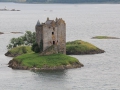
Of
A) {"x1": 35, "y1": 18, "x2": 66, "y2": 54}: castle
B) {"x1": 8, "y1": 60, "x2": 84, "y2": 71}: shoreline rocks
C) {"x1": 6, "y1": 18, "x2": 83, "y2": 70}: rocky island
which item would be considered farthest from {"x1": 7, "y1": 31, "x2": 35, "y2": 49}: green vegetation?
{"x1": 8, "y1": 60, "x2": 84, "y2": 71}: shoreline rocks

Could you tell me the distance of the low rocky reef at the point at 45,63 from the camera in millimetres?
120750

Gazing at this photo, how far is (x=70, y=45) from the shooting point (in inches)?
6068

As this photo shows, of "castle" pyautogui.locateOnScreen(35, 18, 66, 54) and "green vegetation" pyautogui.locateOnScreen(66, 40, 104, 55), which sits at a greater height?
"castle" pyautogui.locateOnScreen(35, 18, 66, 54)

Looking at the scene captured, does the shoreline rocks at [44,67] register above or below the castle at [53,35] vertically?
below

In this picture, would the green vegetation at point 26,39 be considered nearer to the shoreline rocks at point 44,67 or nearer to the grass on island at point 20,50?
the grass on island at point 20,50

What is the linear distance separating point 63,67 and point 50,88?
2125 cm

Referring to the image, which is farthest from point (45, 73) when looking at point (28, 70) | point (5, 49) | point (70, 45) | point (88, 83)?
point (5, 49)

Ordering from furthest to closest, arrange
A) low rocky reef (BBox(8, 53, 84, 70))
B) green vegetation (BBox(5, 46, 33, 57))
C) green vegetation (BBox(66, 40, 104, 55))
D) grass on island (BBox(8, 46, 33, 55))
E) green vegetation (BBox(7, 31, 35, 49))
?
green vegetation (BBox(7, 31, 35, 49)) → green vegetation (BBox(66, 40, 104, 55)) → grass on island (BBox(8, 46, 33, 55)) → green vegetation (BBox(5, 46, 33, 57)) → low rocky reef (BBox(8, 53, 84, 70))

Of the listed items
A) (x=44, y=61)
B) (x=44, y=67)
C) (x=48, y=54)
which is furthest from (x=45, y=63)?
(x=48, y=54)

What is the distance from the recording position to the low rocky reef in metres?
121

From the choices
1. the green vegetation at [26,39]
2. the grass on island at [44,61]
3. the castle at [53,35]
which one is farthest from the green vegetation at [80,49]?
the grass on island at [44,61]

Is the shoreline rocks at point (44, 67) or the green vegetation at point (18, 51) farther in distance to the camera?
the green vegetation at point (18, 51)

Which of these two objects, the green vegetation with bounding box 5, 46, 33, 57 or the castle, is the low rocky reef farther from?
the green vegetation with bounding box 5, 46, 33, 57

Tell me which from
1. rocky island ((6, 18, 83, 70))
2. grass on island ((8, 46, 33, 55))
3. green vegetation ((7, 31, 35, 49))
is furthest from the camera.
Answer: green vegetation ((7, 31, 35, 49))
